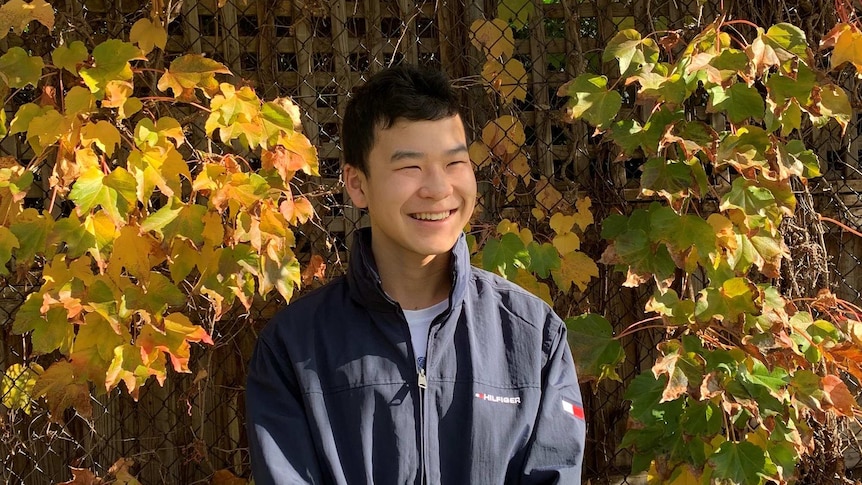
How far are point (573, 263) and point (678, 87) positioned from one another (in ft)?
2.17

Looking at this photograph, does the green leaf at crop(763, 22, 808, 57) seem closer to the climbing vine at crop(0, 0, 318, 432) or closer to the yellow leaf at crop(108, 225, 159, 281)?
the climbing vine at crop(0, 0, 318, 432)

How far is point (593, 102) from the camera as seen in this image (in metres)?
2.73

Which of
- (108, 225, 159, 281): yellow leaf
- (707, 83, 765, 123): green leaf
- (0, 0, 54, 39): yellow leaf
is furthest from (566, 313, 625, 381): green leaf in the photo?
(0, 0, 54, 39): yellow leaf

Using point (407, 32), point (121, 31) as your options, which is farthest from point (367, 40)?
point (121, 31)

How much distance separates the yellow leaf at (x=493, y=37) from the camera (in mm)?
3141

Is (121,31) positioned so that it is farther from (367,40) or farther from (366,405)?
(366,405)

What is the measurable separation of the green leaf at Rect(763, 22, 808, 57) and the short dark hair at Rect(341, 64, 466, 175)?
971 millimetres

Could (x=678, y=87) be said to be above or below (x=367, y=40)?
below

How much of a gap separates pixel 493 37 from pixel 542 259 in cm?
69

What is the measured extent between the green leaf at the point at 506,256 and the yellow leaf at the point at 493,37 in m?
0.62

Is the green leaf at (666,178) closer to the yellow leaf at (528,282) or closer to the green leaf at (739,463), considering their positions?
the yellow leaf at (528,282)

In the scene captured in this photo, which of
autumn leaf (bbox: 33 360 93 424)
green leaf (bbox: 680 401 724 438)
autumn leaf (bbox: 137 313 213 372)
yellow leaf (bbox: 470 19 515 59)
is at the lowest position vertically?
green leaf (bbox: 680 401 724 438)

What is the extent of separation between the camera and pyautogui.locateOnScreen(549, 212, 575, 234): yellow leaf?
3.14 m

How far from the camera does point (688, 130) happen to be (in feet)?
9.12
